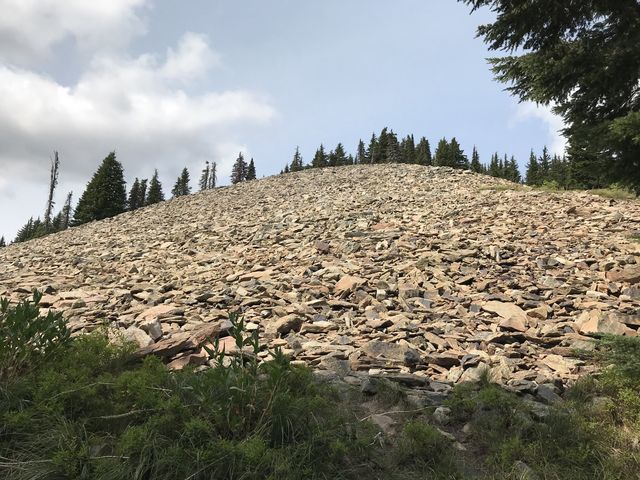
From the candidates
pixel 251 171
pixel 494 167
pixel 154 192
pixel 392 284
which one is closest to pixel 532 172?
pixel 494 167

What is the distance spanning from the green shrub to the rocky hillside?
160 centimetres

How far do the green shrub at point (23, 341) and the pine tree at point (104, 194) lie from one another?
48.1 m

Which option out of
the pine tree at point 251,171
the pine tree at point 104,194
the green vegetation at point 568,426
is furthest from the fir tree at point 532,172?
the green vegetation at point 568,426

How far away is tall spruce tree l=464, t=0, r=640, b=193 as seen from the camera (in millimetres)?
5723

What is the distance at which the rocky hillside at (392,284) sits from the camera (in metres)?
6.00

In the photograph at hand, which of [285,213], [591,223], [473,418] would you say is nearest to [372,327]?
[473,418]

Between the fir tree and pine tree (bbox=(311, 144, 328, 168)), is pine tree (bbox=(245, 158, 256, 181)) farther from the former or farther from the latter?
the fir tree

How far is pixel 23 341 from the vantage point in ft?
12.6

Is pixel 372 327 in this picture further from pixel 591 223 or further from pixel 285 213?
pixel 285 213

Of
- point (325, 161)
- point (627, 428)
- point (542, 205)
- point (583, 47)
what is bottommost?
point (627, 428)

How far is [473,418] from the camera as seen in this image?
13.5 ft

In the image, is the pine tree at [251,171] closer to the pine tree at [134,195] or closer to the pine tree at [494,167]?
the pine tree at [134,195]

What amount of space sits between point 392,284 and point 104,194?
47.4 meters

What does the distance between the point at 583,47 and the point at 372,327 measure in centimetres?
569
